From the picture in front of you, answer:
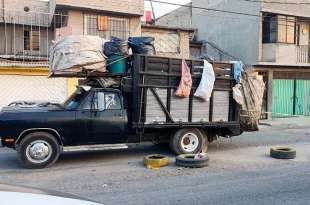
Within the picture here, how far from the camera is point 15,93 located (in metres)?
18.1

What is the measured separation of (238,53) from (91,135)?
17005 mm

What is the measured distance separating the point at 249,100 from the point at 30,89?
1124 centimetres

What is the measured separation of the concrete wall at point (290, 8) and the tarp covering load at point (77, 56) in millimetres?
15548

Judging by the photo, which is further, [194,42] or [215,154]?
[194,42]

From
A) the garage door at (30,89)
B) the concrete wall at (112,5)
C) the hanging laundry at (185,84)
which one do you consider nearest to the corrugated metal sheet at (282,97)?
the concrete wall at (112,5)

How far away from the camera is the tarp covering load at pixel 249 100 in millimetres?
10711

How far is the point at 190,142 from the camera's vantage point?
34.2ft

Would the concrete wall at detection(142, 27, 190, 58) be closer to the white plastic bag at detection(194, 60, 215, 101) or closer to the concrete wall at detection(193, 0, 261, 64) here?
the concrete wall at detection(193, 0, 261, 64)

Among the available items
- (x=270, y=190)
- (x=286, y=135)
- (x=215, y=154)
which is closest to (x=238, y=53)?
(x=286, y=135)

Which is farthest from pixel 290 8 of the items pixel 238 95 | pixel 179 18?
pixel 238 95

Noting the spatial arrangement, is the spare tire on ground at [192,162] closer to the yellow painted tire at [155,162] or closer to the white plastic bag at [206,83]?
the yellow painted tire at [155,162]

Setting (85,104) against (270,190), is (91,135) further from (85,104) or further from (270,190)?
(270,190)

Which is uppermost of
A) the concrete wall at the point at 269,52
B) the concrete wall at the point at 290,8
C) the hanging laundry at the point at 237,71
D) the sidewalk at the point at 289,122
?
the concrete wall at the point at 290,8

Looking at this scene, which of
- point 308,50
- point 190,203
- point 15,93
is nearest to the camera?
point 190,203
